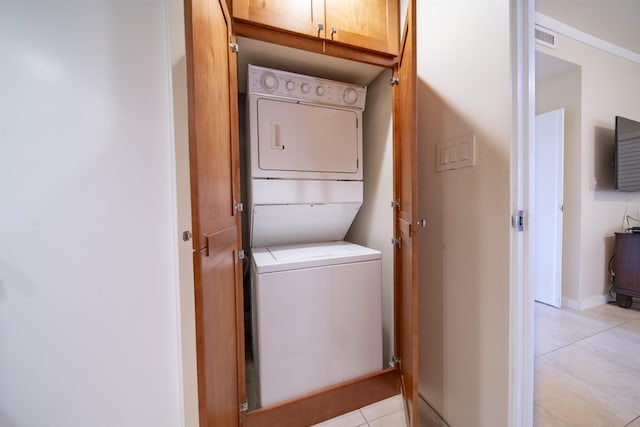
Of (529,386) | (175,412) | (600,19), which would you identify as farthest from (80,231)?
(600,19)

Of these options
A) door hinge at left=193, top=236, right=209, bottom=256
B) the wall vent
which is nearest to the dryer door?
door hinge at left=193, top=236, right=209, bottom=256

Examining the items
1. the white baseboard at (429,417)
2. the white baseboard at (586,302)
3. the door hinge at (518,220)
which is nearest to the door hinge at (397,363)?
the white baseboard at (429,417)

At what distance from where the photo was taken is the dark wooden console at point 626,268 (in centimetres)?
263

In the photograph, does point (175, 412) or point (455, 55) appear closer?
point (175, 412)

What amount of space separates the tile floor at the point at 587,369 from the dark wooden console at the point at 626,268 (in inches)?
7.6

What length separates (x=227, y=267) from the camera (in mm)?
Answer: 1062

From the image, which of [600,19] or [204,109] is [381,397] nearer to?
[204,109]

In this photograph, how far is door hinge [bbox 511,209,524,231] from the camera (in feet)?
3.22

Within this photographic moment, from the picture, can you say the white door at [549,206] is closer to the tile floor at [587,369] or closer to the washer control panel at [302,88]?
the tile floor at [587,369]

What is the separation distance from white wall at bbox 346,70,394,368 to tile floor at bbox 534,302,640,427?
1047 mm

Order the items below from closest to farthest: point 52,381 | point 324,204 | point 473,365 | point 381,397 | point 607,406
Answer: point 52,381, point 473,365, point 607,406, point 381,397, point 324,204

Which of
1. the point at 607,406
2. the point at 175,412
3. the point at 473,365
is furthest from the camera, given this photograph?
the point at 607,406

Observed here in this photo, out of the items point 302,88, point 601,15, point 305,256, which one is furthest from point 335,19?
point 601,15

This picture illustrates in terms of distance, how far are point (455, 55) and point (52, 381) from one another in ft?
7.93
